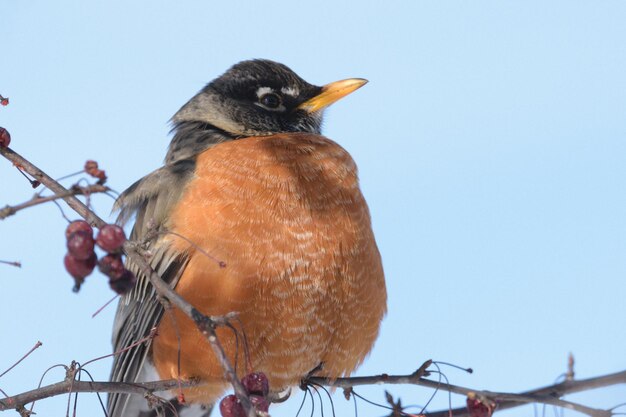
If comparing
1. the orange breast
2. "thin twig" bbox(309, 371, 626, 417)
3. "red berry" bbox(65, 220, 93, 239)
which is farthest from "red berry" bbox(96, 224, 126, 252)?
the orange breast

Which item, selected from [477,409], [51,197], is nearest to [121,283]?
[51,197]

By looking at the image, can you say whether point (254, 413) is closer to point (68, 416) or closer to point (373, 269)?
point (68, 416)

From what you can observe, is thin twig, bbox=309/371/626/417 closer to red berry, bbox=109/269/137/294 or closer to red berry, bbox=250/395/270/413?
red berry, bbox=250/395/270/413

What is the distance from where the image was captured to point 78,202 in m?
2.13

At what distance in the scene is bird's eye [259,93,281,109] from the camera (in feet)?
17.4

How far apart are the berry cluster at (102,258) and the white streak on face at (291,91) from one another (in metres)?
3.22

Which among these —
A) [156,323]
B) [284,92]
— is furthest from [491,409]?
[284,92]

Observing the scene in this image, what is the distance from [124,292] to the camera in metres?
2.22

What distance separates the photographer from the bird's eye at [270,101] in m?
5.31

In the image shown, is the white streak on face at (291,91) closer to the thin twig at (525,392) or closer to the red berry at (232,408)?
the thin twig at (525,392)

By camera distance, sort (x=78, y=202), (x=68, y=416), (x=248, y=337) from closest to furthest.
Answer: (x=78, y=202), (x=68, y=416), (x=248, y=337)

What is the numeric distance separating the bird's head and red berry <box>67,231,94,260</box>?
119 inches

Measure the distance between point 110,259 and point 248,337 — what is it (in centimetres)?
174

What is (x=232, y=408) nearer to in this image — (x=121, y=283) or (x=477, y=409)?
(x=121, y=283)
